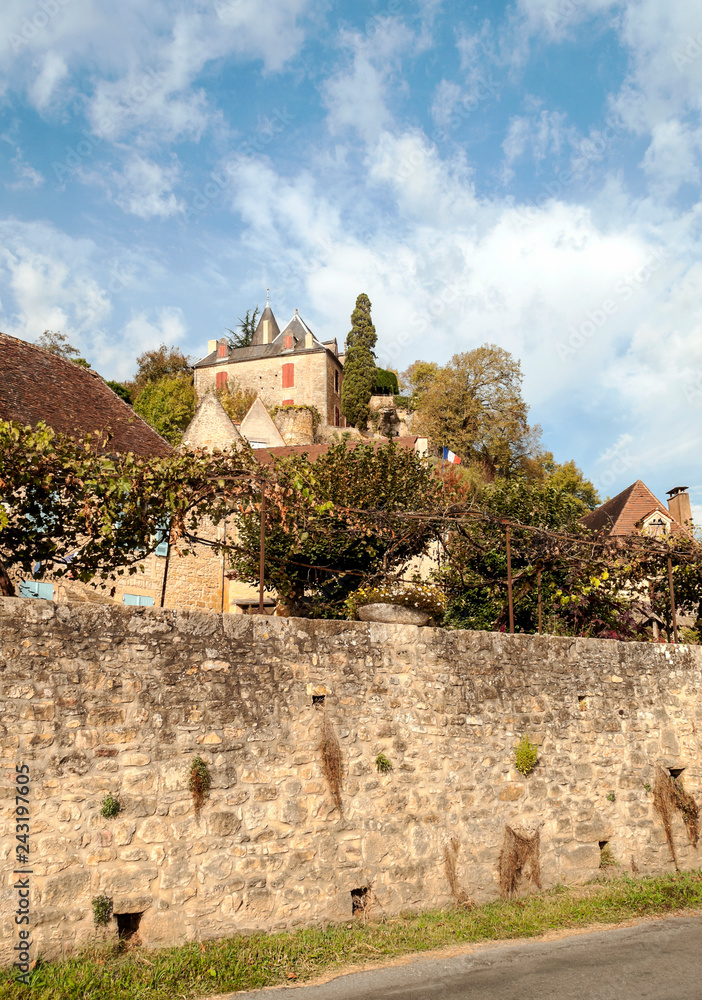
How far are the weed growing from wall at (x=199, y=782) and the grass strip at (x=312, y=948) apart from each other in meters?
0.95

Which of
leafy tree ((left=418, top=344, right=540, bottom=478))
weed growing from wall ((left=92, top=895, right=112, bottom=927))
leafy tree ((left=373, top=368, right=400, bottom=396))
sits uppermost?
leafy tree ((left=373, top=368, right=400, bottom=396))

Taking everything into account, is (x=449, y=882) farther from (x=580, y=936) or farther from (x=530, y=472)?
(x=530, y=472)

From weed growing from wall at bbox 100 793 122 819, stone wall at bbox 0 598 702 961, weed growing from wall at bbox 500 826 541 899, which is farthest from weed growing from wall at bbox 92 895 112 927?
weed growing from wall at bbox 500 826 541 899

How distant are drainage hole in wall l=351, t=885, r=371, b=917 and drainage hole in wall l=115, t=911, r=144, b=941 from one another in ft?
5.92

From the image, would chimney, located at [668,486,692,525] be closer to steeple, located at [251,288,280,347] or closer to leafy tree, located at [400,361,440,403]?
leafy tree, located at [400,361,440,403]

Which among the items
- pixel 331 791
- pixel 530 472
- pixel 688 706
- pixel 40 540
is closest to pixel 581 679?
pixel 688 706

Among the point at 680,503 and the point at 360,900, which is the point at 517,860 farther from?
the point at 680,503

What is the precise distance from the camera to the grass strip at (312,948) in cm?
462

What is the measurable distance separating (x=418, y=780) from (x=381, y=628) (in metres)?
1.39

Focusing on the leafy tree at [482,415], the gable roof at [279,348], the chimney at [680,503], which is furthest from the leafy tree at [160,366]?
the chimney at [680,503]

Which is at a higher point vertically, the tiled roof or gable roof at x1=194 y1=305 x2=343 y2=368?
gable roof at x1=194 y1=305 x2=343 y2=368

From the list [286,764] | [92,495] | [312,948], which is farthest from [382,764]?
[92,495]

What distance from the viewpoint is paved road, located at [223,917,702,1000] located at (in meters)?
4.93

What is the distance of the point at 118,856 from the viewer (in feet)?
16.8
